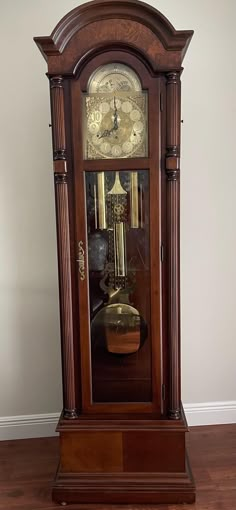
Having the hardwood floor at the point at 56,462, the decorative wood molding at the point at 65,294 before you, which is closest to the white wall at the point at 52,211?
the hardwood floor at the point at 56,462

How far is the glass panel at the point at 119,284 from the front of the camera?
5.28 ft

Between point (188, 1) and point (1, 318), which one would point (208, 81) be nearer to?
point (188, 1)

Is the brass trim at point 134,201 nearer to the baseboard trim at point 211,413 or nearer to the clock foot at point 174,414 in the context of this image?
the clock foot at point 174,414

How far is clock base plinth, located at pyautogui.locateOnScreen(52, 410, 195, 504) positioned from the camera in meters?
1.66

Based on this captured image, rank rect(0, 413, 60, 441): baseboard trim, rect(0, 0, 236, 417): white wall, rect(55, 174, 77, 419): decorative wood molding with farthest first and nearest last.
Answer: rect(0, 413, 60, 441): baseboard trim, rect(0, 0, 236, 417): white wall, rect(55, 174, 77, 419): decorative wood molding

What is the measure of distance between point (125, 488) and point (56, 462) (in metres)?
0.43

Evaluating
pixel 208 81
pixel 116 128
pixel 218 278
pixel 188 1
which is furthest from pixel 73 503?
pixel 188 1

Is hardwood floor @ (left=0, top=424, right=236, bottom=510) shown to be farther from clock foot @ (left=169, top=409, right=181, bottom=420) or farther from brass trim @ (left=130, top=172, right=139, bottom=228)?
brass trim @ (left=130, top=172, right=139, bottom=228)

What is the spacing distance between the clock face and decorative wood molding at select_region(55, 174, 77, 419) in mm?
176

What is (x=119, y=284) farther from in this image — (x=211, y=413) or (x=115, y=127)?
(x=211, y=413)

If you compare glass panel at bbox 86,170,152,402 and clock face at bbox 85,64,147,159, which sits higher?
clock face at bbox 85,64,147,159

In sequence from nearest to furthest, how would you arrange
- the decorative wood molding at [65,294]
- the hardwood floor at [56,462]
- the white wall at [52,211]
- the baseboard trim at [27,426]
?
the decorative wood molding at [65,294] → the hardwood floor at [56,462] → the white wall at [52,211] → the baseboard trim at [27,426]

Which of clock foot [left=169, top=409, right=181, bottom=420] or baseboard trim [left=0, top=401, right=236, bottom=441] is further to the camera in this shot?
baseboard trim [left=0, top=401, right=236, bottom=441]

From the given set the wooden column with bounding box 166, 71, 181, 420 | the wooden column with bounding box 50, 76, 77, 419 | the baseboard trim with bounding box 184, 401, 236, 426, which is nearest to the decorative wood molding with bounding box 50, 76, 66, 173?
the wooden column with bounding box 50, 76, 77, 419
